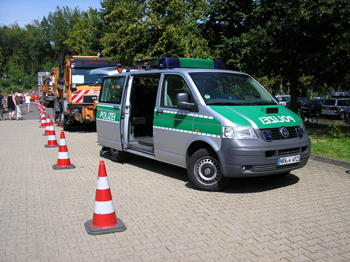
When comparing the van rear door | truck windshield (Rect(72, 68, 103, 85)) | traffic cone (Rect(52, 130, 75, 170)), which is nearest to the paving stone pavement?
traffic cone (Rect(52, 130, 75, 170))

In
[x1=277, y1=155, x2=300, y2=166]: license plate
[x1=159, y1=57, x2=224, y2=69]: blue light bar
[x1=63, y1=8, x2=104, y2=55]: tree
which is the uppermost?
[x1=63, y1=8, x2=104, y2=55]: tree

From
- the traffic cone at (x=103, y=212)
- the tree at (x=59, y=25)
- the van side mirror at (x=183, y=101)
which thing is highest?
the tree at (x=59, y=25)

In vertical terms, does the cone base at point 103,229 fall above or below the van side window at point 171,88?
below

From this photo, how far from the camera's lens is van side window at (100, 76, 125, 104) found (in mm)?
8203

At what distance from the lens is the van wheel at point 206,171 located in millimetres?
5949

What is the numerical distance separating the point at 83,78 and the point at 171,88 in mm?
9038

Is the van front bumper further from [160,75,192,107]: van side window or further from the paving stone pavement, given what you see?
[160,75,192,107]: van side window

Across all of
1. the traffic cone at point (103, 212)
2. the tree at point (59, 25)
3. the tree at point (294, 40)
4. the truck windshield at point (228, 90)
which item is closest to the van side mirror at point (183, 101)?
the truck windshield at point (228, 90)

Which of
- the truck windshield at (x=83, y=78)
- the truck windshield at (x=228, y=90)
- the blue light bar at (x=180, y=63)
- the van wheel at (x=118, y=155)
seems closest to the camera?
the truck windshield at (x=228, y=90)

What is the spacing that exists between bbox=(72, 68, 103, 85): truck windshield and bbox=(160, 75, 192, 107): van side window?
8.72 metres

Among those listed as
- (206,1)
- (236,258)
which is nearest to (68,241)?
(236,258)

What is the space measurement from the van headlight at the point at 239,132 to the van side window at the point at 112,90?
328 centimetres

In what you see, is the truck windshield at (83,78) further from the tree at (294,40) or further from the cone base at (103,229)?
the cone base at (103,229)

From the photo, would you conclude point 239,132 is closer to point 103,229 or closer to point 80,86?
point 103,229
